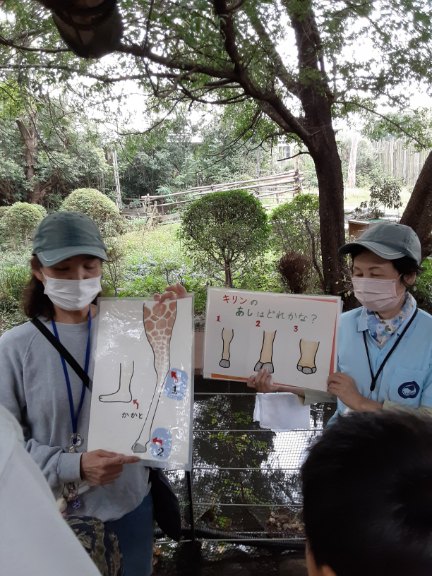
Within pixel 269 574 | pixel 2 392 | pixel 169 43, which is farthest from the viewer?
pixel 169 43

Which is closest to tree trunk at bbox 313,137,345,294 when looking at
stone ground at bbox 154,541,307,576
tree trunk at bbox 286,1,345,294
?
tree trunk at bbox 286,1,345,294

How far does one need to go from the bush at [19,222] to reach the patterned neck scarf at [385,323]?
10491 millimetres

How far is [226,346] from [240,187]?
1270 cm

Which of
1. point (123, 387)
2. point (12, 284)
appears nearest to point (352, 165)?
point (12, 284)

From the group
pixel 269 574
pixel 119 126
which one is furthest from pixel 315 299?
pixel 119 126

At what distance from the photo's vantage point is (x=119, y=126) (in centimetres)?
514

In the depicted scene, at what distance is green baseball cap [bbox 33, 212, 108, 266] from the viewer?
1461 mm

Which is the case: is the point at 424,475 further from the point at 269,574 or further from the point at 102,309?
the point at 269,574

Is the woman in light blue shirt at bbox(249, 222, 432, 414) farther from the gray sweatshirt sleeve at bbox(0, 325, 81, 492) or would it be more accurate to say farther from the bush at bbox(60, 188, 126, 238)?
the bush at bbox(60, 188, 126, 238)

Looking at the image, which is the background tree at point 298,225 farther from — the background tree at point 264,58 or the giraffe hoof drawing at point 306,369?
the giraffe hoof drawing at point 306,369

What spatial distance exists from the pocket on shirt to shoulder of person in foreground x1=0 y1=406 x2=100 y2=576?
1205 mm

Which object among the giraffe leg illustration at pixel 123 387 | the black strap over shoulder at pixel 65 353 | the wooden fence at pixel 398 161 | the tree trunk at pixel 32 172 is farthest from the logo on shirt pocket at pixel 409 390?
the tree trunk at pixel 32 172

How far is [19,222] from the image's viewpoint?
11125 millimetres

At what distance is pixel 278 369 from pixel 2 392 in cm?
90
